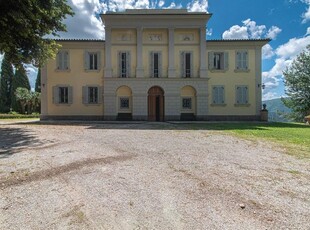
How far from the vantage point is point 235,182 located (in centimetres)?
422

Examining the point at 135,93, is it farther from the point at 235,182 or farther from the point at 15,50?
the point at 235,182

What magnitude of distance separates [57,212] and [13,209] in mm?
608

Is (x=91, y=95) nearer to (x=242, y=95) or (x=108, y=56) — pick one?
(x=108, y=56)

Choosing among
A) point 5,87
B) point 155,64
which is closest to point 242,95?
point 155,64

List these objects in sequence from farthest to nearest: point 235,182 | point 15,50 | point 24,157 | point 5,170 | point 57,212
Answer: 1. point 15,50
2. point 24,157
3. point 5,170
4. point 235,182
5. point 57,212

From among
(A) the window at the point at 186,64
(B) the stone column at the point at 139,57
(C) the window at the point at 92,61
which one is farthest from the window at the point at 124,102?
(A) the window at the point at 186,64

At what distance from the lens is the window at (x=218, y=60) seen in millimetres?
21719

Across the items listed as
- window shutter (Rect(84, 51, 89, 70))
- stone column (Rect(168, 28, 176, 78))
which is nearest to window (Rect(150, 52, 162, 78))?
stone column (Rect(168, 28, 176, 78))

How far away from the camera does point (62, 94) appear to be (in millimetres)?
21906

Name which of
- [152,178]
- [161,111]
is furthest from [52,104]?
[152,178]

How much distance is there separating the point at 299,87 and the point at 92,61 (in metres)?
25.6

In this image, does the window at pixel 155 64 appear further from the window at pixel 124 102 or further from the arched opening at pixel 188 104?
the window at pixel 124 102

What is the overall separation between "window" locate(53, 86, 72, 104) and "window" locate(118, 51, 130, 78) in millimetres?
5097

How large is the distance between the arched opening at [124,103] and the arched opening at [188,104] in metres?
4.83
